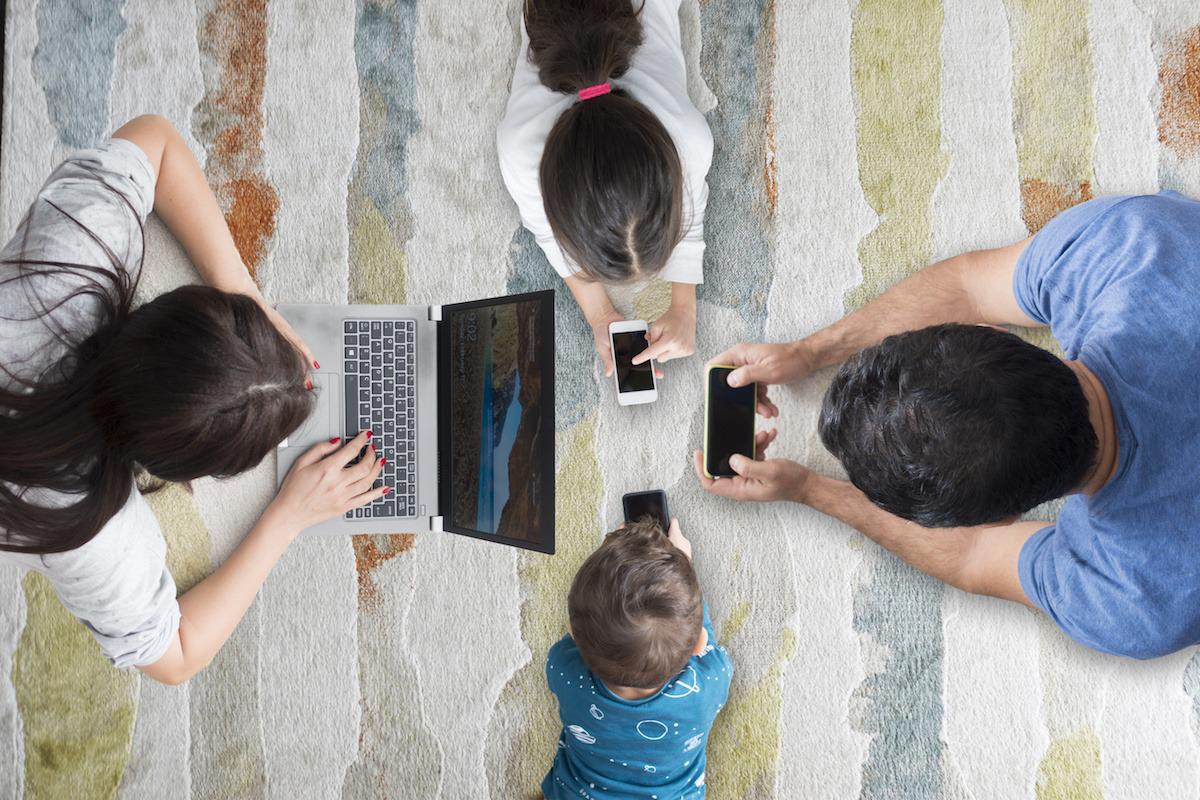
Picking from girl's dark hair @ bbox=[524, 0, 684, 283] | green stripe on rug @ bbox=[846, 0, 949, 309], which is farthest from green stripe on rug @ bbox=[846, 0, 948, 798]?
girl's dark hair @ bbox=[524, 0, 684, 283]

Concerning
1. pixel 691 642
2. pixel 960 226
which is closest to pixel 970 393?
pixel 691 642

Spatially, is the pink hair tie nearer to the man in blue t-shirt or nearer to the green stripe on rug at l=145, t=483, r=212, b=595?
the man in blue t-shirt

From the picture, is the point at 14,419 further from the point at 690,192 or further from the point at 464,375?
the point at 690,192

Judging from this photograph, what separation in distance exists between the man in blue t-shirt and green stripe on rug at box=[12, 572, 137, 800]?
1.36m

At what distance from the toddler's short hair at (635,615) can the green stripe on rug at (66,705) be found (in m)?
0.87

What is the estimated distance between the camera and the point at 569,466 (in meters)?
1.48

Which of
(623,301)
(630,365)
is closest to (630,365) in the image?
(630,365)

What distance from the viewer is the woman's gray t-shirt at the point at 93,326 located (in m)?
0.89

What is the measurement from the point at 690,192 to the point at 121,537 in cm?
100

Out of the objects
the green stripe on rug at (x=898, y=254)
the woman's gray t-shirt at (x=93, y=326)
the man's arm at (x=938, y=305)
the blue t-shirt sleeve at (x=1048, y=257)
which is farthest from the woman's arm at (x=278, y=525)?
the blue t-shirt sleeve at (x=1048, y=257)

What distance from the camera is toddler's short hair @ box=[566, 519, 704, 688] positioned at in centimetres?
121

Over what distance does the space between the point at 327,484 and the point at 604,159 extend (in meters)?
0.66

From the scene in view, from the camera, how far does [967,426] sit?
86cm

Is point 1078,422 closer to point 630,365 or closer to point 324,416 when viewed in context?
point 630,365
